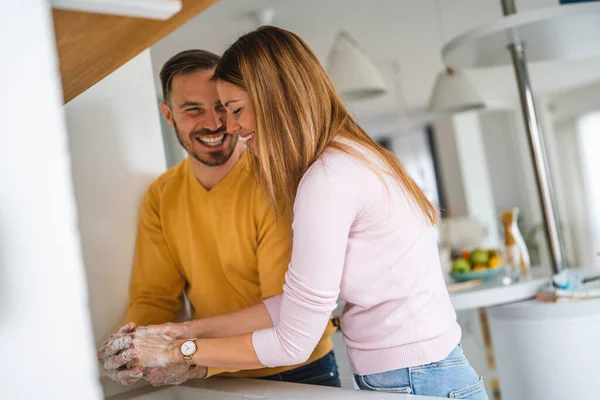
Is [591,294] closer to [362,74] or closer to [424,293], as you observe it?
[424,293]

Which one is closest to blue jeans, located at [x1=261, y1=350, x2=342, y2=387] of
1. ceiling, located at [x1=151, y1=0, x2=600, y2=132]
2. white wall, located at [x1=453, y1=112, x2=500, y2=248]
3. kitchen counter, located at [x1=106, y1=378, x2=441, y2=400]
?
kitchen counter, located at [x1=106, y1=378, x2=441, y2=400]

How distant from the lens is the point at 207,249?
1391mm

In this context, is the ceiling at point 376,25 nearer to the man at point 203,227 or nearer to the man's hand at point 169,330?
the man at point 203,227

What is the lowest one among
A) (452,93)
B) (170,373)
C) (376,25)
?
(170,373)

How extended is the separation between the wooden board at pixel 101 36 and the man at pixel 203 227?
0.50 m

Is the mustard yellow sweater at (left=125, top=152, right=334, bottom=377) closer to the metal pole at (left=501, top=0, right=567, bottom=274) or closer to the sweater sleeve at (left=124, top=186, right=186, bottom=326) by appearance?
the sweater sleeve at (left=124, top=186, right=186, bottom=326)

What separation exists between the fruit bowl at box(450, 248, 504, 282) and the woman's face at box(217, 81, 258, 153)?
5.86ft

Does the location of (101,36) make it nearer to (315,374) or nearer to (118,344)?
(118,344)

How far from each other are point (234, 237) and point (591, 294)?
109 centimetres

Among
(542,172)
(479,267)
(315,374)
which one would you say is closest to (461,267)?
(479,267)

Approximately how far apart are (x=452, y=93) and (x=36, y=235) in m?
3.59

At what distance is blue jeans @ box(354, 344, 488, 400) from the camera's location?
112cm

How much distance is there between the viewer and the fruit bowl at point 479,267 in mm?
2730

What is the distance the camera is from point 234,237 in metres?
1.35
